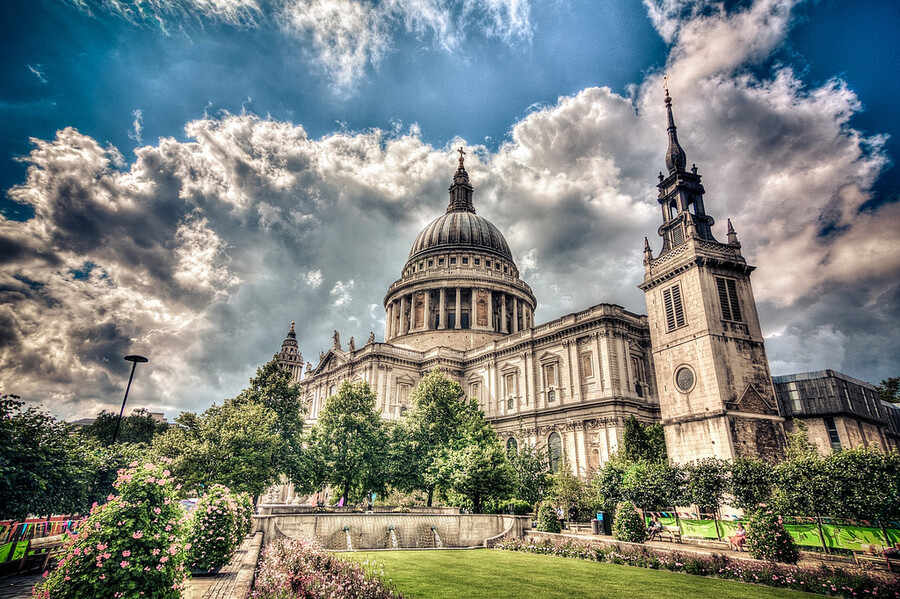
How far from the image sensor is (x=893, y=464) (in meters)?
18.2

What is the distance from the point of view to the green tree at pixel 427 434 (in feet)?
109

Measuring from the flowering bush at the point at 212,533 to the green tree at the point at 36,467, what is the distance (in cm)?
608

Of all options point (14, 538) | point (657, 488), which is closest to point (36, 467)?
point (14, 538)

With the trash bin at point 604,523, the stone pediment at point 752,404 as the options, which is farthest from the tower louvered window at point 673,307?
the trash bin at point 604,523

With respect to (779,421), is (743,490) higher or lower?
lower

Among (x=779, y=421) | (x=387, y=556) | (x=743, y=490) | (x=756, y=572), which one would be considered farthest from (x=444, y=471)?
(x=779, y=421)

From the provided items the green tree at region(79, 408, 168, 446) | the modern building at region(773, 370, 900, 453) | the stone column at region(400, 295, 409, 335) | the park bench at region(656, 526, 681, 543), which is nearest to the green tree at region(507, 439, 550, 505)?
the park bench at region(656, 526, 681, 543)

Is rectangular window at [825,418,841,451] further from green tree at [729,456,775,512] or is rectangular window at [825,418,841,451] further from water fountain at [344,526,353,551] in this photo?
water fountain at [344,526,353,551]

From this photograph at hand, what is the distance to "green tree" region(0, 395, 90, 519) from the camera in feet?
49.2

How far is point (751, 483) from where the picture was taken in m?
22.3

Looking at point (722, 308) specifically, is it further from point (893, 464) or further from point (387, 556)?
point (387, 556)

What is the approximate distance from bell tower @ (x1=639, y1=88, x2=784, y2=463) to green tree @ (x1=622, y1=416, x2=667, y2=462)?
1170 millimetres

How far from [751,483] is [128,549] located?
24.7m

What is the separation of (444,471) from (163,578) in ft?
75.9
